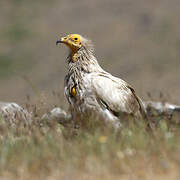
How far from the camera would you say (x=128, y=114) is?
25.4 ft

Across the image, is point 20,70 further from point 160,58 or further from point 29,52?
point 160,58

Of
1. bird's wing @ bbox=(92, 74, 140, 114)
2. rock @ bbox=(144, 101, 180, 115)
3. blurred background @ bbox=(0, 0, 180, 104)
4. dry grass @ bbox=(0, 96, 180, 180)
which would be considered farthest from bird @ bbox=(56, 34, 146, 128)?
blurred background @ bbox=(0, 0, 180, 104)

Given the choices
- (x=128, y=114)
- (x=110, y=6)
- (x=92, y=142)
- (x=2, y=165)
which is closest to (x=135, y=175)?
(x=92, y=142)

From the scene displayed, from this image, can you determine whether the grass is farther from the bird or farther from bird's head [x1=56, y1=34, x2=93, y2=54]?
bird's head [x1=56, y1=34, x2=93, y2=54]

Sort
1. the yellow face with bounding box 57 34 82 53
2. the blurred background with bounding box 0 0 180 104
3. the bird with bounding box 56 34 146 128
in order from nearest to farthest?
the bird with bounding box 56 34 146 128 → the yellow face with bounding box 57 34 82 53 → the blurred background with bounding box 0 0 180 104

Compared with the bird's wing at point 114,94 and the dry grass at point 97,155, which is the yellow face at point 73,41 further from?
the dry grass at point 97,155

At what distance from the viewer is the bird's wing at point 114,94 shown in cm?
759

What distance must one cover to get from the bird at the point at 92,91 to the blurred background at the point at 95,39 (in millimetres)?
32129

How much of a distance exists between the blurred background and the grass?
34.5 meters

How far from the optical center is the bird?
7501 mm

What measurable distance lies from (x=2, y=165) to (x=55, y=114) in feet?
10.9

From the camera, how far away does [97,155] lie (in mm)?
5324

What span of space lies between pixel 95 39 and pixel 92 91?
52132 mm

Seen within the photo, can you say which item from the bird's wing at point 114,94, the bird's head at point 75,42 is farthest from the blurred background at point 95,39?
the bird's wing at point 114,94
